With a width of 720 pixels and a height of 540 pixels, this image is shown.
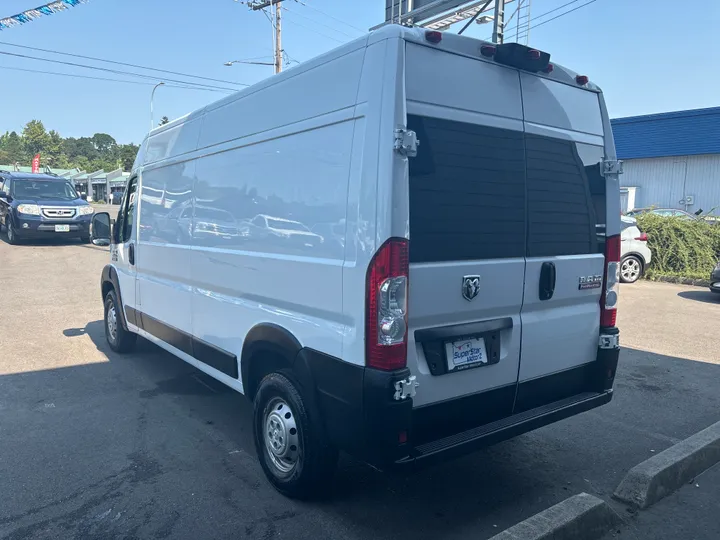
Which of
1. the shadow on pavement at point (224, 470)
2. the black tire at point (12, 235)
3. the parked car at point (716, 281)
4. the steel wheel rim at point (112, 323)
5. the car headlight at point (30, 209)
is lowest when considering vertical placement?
the shadow on pavement at point (224, 470)

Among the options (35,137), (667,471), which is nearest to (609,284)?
(667,471)

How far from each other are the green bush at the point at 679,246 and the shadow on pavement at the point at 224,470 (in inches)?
358

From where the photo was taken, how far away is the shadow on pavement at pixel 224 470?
324 centimetres

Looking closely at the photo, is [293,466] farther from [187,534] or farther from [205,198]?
[205,198]

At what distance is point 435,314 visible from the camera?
302 centimetres

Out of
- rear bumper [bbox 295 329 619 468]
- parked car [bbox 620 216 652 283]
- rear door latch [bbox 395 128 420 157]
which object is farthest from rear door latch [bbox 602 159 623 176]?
parked car [bbox 620 216 652 283]

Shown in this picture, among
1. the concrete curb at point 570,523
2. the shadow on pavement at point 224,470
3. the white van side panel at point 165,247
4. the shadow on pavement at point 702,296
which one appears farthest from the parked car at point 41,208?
the concrete curb at point 570,523

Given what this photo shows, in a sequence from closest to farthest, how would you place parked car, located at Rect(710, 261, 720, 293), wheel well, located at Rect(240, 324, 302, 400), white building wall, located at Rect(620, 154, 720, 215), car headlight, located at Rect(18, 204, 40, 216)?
wheel well, located at Rect(240, 324, 302, 400), parked car, located at Rect(710, 261, 720, 293), car headlight, located at Rect(18, 204, 40, 216), white building wall, located at Rect(620, 154, 720, 215)

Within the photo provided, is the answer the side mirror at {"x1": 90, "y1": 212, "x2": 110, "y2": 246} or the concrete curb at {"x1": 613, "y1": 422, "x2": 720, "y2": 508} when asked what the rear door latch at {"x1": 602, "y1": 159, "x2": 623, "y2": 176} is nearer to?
the concrete curb at {"x1": 613, "y1": 422, "x2": 720, "y2": 508}

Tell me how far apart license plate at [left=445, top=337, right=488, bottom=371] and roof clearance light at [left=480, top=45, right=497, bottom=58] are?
164 centimetres

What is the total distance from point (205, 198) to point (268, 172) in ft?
3.31

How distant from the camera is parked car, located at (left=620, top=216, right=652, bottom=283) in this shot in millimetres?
12891

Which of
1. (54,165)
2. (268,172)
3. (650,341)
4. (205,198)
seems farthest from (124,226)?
(54,165)

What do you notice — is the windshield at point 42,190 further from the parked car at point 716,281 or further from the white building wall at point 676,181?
the white building wall at point 676,181
